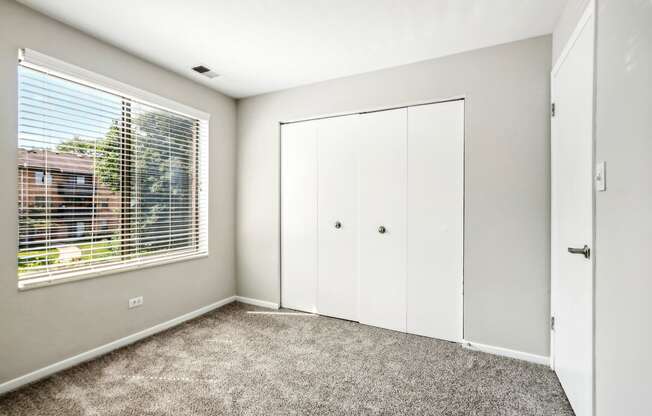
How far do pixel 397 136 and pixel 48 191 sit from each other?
9.07 ft

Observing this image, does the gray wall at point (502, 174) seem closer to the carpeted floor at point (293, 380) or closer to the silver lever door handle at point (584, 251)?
the carpeted floor at point (293, 380)

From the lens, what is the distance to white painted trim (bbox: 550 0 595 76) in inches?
61.1

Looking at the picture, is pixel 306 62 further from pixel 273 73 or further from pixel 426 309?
pixel 426 309

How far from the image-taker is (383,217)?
9.86 ft

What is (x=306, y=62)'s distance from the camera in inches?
111

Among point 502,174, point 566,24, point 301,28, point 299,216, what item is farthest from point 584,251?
point 299,216

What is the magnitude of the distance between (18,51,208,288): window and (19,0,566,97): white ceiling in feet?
1.57

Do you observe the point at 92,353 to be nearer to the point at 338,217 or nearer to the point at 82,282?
the point at 82,282

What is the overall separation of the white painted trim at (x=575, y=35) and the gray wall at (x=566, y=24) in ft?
0.17

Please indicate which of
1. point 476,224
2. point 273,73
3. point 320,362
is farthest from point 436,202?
point 273,73

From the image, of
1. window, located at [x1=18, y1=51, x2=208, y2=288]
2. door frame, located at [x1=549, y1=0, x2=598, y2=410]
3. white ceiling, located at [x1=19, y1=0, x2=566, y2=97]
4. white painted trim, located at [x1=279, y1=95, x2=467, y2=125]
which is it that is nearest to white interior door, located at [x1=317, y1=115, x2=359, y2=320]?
white painted trim, located at [x1=279, y1=95, x2=467, y2=125]

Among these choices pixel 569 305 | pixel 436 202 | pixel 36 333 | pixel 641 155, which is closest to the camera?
pixel 641 155

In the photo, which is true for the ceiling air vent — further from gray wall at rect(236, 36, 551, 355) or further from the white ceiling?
gray wall at rect(236, 36, 551, 355)

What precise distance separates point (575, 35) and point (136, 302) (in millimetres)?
3663
